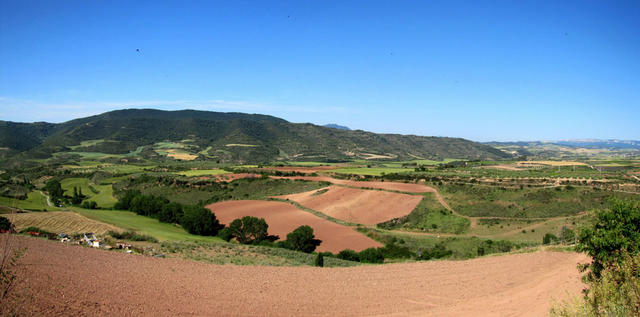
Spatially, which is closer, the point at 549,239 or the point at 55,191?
the point at 549,239

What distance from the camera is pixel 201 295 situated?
581 inches

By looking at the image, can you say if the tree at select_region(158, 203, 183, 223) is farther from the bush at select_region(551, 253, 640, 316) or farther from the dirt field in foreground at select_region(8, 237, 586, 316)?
the bush at select_region(551, 253, 640, 316)

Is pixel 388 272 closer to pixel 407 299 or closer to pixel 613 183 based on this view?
pixel 407 299

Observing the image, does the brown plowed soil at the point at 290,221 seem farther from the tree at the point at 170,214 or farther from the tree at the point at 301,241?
the tree at the point at 170,214

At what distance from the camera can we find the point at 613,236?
1523 centimetres

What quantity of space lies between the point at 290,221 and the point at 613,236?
3789 centimetres

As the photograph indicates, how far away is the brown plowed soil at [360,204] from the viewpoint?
51.4 meters

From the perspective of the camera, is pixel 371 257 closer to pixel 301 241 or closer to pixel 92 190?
pixel 301 241

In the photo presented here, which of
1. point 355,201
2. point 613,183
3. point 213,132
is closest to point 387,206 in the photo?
point 355,201

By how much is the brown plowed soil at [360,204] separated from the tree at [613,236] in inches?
1319

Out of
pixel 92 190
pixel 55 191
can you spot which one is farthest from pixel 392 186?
pixel 92 190

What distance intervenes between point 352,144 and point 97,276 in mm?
172861

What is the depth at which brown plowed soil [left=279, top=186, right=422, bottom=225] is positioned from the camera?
51.4 meters

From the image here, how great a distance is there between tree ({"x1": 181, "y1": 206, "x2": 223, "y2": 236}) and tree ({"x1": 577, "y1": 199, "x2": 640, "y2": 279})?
36.0 meters
